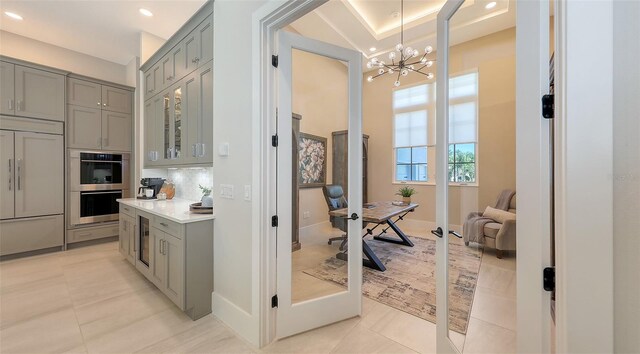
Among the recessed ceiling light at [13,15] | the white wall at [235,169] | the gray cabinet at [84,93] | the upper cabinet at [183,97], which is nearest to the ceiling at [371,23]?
the upper cabinet at [183,97]

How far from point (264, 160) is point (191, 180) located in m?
2.33

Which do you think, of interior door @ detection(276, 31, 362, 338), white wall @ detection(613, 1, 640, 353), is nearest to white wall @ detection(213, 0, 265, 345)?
interior door @ detection(276, 31, 362, 338)

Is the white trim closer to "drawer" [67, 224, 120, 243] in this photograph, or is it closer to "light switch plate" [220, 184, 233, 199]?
"light switch plate" [220, 184, 233, 199]

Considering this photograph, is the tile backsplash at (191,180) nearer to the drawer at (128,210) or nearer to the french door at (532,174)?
the drawer at (128,210)

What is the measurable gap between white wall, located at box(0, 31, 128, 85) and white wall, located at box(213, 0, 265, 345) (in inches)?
154

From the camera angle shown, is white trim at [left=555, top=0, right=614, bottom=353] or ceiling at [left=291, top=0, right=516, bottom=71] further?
ceiling at [left=291, top=0, right=516, bottom=71]

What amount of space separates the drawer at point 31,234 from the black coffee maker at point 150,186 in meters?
1.40

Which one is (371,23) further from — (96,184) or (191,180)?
(96,184)

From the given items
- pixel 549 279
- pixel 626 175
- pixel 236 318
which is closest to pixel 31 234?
pixel 236 318

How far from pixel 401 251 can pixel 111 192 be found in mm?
5004

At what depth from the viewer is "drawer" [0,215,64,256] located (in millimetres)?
3418

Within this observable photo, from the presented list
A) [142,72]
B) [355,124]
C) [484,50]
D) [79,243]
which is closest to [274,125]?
[355,124]

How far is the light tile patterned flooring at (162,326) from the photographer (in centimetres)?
138

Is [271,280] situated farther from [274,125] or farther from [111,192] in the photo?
[111,192]
